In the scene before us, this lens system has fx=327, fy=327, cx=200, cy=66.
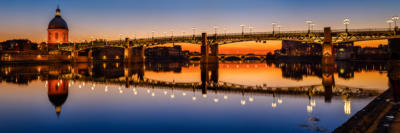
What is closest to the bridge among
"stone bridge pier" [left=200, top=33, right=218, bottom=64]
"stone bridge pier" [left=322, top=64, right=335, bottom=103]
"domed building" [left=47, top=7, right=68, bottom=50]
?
"stone bridge pier" [left=200, top=33, right=218, bottom=64]

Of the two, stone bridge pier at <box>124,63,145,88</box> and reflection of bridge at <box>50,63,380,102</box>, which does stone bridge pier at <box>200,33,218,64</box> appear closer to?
stone bridge pier at <box>124,63,145,88</box>

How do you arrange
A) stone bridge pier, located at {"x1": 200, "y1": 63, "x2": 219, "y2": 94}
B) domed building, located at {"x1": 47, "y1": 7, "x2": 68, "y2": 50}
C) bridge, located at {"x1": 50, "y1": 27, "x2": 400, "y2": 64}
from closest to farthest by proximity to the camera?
stone bridge pier, located at {"x1": 200, "y1": 63, "x2": 219, "y2": 94} < bridge, located at {"x1": 50, "y1": 27, "x2": 400, "y2": 64} < domed building, located at {"x1": 47, "y1": 7, "x2": 68, "y2": 50}

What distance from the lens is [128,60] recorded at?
388 feet

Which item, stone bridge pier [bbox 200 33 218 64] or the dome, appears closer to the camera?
stone bridge pier [bbox 200 33 218 64]

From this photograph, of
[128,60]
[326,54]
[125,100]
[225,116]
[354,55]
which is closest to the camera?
[225,116]

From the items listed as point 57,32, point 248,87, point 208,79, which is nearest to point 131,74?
point 208,79

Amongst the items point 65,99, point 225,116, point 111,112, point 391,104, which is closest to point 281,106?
point 225,116

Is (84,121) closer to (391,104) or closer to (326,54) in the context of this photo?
(391,104)

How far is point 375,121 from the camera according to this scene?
11789mm

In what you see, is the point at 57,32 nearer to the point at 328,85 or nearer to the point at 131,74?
the point at 131,74

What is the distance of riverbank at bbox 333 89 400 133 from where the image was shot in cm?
1043

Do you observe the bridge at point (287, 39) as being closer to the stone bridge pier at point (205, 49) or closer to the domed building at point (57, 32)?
the stone bridge pier at point (205, 49)

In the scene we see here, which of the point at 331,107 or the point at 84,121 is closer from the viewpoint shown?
the point at 84,121

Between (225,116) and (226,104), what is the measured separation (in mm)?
4333
